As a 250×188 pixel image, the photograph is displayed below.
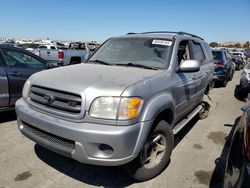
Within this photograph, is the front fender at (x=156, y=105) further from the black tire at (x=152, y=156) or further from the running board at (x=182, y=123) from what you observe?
the running board at (x=182, y=123)

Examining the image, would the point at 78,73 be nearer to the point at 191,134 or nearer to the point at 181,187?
the point at 181,187

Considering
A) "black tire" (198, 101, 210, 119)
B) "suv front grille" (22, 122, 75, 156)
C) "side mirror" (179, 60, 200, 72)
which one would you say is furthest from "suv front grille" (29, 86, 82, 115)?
"black tire" (198, 101, 210, 119)

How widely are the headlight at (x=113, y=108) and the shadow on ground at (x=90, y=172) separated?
101 centimetres

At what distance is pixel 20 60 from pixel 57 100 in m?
3.01

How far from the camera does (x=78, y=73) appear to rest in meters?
3.30

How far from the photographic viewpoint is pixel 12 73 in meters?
4.97

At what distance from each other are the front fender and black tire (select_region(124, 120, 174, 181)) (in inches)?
9.7

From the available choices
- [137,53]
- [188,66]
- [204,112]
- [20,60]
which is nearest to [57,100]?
[137,53]

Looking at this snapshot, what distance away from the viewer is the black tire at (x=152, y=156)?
2.99 m

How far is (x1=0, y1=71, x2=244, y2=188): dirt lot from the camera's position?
3.10 m

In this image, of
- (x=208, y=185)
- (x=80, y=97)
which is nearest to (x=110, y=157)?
(x=80, y=97)

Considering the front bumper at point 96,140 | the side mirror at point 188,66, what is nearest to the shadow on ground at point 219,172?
the front bumper at point 96,140

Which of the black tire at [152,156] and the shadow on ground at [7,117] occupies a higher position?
the black tire at [152,156]

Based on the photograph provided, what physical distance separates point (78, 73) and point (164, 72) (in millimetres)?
1197
